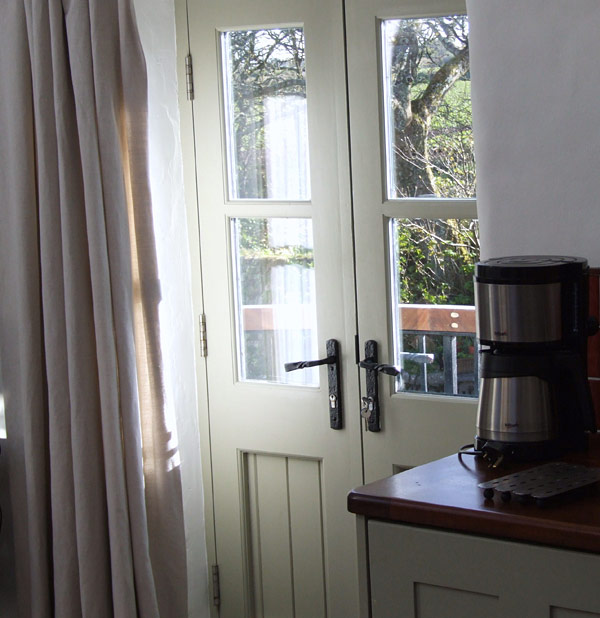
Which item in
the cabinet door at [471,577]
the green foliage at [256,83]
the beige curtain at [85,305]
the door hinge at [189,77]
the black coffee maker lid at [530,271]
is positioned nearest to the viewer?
the cabinet door at [471,577]

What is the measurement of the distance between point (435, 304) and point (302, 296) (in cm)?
40

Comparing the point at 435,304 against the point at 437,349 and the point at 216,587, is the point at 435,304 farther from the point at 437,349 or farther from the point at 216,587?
the point at 216,587

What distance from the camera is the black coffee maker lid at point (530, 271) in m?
1.65

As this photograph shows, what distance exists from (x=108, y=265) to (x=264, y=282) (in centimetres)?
45

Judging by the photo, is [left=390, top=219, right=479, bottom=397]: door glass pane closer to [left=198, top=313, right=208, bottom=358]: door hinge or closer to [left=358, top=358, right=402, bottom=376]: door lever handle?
[left=358, top=358, right=402, bottom=376]: door lever handle

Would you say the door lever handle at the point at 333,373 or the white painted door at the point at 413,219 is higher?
the white painted door at the point at 413,219

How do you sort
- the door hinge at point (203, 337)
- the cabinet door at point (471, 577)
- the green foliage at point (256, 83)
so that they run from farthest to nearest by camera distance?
1. the door hinge at point (203, 337)
2. the green foliage at point (256, 83)
3. the cabinet door at point (471, 577)

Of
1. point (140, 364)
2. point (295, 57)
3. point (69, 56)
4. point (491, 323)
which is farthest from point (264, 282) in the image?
point (491, 323)

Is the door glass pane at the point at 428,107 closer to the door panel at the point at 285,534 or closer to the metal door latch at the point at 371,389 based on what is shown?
the metal door latch at the point at 371,389

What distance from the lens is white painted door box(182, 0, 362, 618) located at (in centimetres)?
252

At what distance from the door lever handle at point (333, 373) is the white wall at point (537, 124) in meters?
0.61

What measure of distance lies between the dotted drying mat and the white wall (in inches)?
21.7

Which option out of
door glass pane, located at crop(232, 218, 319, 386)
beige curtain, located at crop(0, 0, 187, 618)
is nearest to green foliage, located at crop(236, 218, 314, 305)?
door glass pane, located at crop(232, 218, 319, 386)

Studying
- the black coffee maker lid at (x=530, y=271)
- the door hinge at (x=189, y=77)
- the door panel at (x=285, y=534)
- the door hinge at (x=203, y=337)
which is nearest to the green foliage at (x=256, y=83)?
the door hinge at (x=189, y=77)
